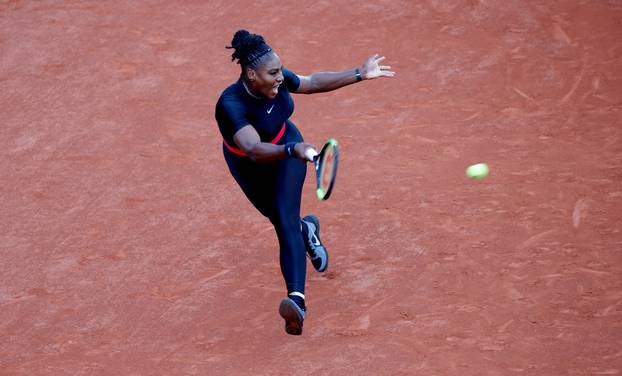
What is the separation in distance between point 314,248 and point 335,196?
120 cm

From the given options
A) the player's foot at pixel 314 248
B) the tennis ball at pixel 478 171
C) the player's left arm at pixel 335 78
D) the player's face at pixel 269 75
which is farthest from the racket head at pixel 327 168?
the tennis ball at pixel 478 171

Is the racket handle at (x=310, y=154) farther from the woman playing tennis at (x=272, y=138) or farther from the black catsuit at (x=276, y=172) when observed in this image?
the black catsuit at (x=276, y=172)

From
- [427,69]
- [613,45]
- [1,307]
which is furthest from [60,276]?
[613,45]

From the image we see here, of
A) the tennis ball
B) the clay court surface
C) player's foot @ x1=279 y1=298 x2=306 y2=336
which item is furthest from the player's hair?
the tennis ball

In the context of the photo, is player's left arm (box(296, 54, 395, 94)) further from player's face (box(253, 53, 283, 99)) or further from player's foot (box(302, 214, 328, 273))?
player's foot (box(302, 214, 328, 273))

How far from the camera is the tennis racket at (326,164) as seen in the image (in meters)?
6.30

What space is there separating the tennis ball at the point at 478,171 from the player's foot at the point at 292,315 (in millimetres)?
2609

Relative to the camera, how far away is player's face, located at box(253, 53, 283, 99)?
674 centimetres

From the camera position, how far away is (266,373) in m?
6.74

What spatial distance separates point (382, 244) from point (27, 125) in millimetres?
4361

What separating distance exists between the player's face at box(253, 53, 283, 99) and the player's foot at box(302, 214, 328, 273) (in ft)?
4.74

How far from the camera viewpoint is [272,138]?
280 inches

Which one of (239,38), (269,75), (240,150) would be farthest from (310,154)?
(239,38)

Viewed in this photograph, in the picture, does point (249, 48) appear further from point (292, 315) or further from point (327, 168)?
point (292, 315)
